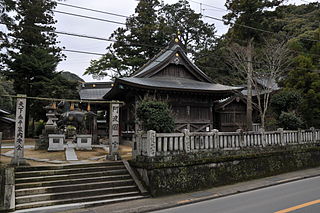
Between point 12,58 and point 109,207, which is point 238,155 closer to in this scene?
point 109,207

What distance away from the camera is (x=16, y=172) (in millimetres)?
8297

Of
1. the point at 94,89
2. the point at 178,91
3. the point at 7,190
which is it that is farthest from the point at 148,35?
the point at 7,190

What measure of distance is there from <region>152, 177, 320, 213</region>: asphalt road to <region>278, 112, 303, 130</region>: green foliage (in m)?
4.80

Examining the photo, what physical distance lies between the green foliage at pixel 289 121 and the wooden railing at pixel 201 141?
1.27ft

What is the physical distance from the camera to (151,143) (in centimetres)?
871

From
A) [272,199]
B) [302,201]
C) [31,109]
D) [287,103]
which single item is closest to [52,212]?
[272,199]

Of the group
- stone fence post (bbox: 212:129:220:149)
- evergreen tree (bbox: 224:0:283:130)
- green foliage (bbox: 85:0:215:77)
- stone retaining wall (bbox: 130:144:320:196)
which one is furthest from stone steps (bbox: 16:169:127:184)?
green foliage (bbox: 85:0:215:77)

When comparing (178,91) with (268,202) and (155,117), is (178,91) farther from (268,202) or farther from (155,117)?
(268,202)

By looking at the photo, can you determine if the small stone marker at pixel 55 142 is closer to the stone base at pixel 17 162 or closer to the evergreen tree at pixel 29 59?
the stone base at pixel 17 162

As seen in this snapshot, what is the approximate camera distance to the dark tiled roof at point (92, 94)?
22.7 metres

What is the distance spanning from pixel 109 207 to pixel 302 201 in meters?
6.06

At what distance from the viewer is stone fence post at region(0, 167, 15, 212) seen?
664cm

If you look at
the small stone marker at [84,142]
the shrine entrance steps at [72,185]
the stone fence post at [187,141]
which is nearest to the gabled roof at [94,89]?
the small stone marker at [84,142]

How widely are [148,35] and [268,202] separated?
3102cm
